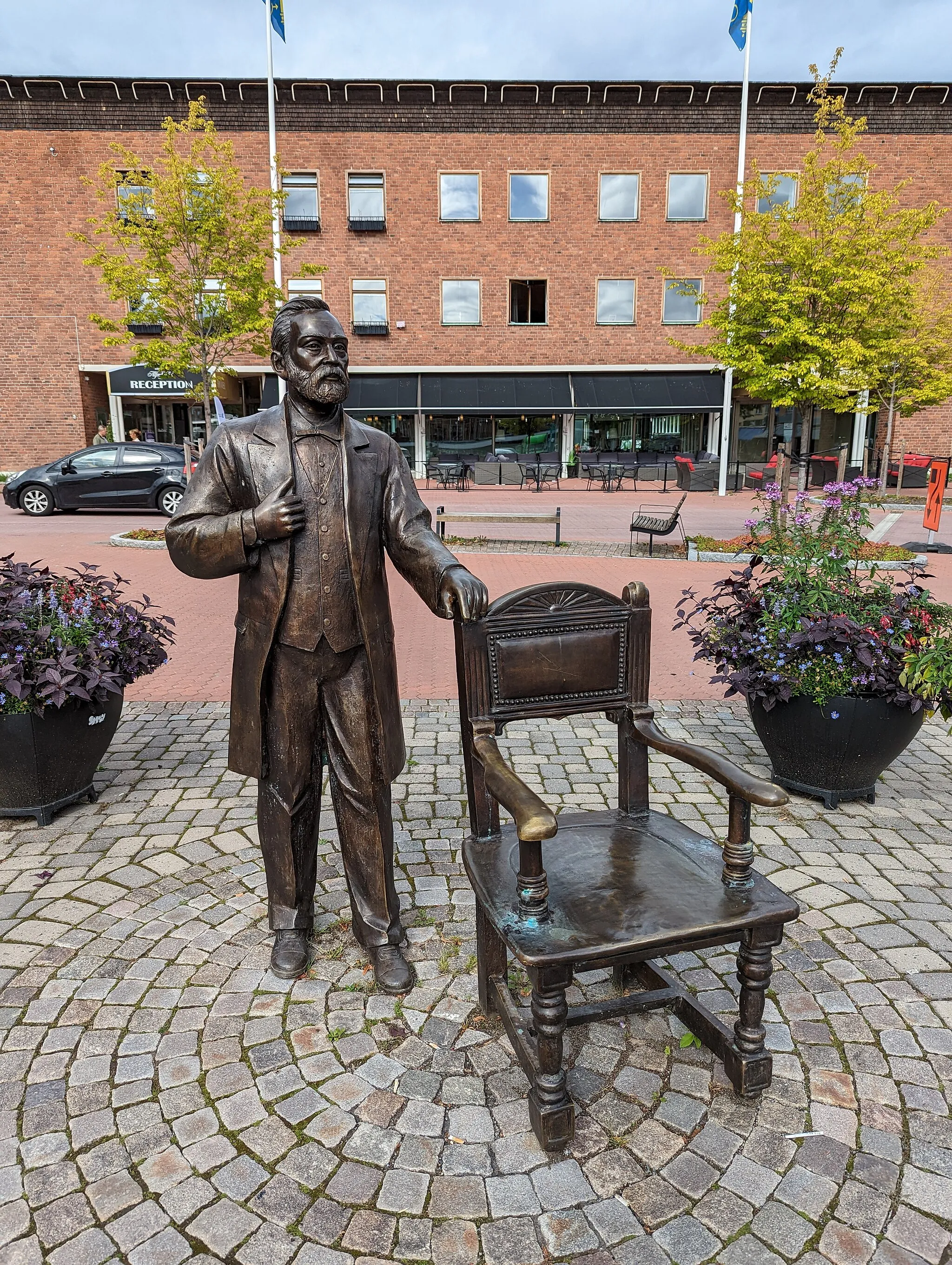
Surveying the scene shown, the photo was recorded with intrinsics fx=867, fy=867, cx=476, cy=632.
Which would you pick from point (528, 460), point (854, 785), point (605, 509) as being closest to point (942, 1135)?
point (854, 785)

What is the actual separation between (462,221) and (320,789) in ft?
83.9

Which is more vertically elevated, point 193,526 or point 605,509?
point 193,526

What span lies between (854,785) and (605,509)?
15.4m

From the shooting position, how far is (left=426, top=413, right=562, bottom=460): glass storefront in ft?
90.3

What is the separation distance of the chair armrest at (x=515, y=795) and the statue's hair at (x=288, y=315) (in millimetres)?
1321

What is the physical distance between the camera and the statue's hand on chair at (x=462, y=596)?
2.55 m

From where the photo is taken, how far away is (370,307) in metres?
25.8

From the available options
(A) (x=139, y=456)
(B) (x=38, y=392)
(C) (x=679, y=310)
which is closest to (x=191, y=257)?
(A) (x=139, y=456)

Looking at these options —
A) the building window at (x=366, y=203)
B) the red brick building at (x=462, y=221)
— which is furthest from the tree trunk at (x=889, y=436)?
the building window at (x=366, y=203)

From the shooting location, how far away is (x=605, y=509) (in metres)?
19.4

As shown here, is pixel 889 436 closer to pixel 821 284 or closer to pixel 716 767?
pixel 821 284

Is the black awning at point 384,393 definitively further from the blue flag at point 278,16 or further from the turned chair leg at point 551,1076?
the turned chair leg at point 551,1076

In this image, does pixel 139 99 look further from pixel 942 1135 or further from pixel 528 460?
pixel 942 1135

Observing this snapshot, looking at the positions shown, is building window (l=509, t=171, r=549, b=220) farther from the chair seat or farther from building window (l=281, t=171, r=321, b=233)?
the chair seat
